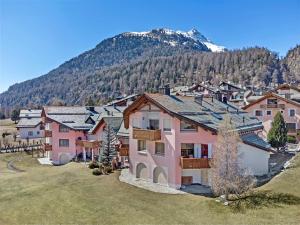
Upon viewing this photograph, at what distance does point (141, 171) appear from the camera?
40.9 m

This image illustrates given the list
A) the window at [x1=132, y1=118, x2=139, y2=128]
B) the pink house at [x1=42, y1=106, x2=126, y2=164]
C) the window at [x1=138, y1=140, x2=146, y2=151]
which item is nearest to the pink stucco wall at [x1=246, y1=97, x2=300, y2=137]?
the pink house at [x1=42, y1=106, x2=126, y2=164]

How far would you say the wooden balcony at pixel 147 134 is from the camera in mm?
37816

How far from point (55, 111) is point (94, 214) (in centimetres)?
3928

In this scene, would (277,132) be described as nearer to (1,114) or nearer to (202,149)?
(202,149)

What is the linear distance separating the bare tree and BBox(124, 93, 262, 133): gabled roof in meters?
3.56

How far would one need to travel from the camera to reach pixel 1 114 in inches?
7653

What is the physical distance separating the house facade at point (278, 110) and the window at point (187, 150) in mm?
33973

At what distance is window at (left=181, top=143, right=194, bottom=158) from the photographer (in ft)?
122

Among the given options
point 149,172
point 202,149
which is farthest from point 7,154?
point 202,149

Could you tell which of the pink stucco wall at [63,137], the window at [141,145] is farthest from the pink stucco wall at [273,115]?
the window at [141,145]

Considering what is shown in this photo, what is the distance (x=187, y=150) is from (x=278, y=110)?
3730 centimetres

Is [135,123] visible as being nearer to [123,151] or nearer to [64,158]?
[123,151]

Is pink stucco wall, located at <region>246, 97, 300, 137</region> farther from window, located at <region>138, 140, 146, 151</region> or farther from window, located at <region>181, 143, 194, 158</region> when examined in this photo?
window, located at <region>181, 143, 194, 158</region>

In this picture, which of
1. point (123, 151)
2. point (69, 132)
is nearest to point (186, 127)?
point (123, 151)
